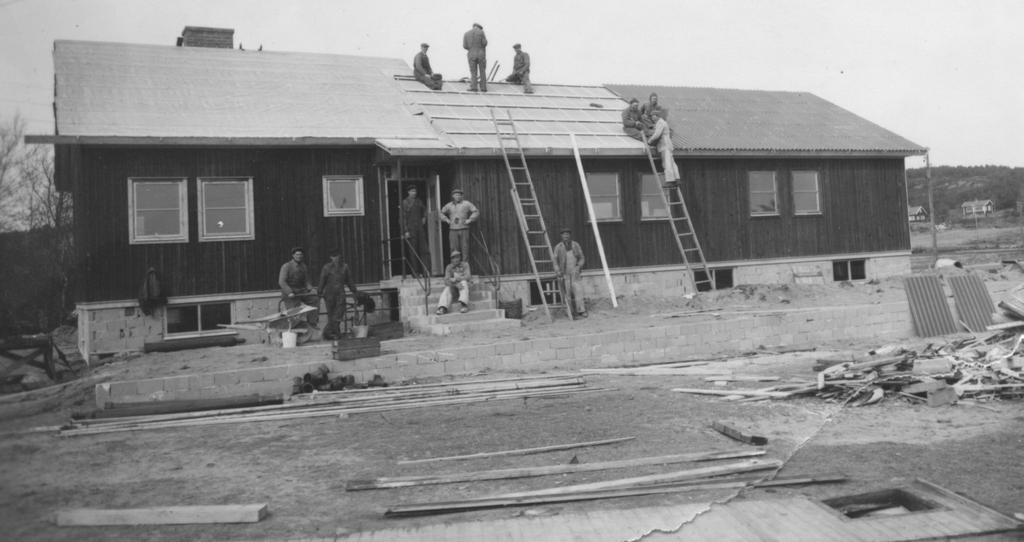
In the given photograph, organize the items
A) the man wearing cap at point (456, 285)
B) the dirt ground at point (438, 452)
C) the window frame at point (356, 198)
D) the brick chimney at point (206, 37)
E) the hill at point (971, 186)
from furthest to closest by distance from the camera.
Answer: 1. the hill at point (971, 186)
2. the brick chimney at point (206, 37)
3. the window frame at point (356, 198)
4. the man wearing cap at point (456, 285)
5. the dirt ground at point (438, 452)

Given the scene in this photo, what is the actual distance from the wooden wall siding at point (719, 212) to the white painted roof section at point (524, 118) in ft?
1.60

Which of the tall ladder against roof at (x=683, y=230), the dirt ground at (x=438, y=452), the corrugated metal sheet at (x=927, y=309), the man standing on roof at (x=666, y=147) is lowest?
the dirt ground at (x=438, y=452)

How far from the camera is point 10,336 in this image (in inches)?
184

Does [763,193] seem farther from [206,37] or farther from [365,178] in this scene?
[206,37]

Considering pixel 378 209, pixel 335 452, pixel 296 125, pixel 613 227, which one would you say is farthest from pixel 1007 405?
pixel 296 125

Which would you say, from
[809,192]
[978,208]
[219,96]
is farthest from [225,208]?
[978,208]

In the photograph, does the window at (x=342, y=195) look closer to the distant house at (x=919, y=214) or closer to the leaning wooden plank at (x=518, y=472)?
the leaning wooden plank at (x=518, y=472)

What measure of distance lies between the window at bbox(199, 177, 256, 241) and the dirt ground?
557 centimetres

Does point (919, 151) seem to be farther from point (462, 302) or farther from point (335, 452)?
point (335, 452)

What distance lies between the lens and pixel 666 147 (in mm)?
19703

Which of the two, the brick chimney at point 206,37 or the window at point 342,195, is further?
the brick chimney at point 206,37

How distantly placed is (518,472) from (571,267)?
11004 millimetres

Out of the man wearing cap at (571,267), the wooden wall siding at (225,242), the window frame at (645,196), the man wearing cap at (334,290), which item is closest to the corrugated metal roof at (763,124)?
the window frame at (645,196)

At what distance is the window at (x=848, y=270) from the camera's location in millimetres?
22688
